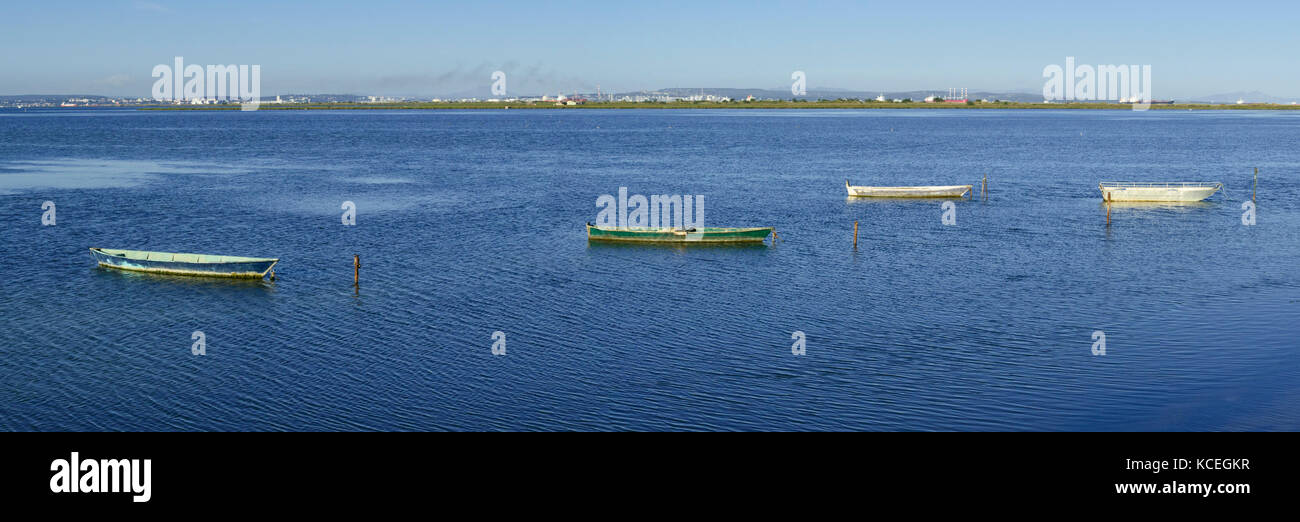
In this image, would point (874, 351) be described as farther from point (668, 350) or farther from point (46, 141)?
point (46, 141)

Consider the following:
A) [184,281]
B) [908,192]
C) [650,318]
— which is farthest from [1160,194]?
[184,281]

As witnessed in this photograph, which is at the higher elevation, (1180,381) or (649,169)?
(649,169)

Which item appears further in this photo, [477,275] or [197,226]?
[197,226]

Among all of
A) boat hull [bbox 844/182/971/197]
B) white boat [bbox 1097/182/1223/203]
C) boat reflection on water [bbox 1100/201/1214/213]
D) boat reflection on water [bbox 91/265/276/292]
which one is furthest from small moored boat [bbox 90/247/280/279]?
white boat [bbox 1097/182/1223/203]

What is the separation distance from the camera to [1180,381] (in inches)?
1394

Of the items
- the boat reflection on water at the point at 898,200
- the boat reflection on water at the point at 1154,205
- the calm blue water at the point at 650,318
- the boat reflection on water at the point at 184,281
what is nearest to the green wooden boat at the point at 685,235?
the calm blue water at the point at 650,318

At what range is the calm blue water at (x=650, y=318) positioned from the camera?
33.2 metres

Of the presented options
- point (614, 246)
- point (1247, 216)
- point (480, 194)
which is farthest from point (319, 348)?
point (1247, 216)

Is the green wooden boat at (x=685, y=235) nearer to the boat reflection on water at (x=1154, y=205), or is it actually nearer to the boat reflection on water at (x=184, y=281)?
the boat reflection on water at (x=184, y=281)

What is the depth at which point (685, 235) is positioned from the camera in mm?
65312

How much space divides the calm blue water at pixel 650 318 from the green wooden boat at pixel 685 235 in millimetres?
1569

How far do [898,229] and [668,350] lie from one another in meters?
39.0

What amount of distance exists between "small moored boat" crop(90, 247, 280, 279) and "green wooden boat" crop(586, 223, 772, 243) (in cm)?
2105

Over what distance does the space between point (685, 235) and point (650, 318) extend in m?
20.0
